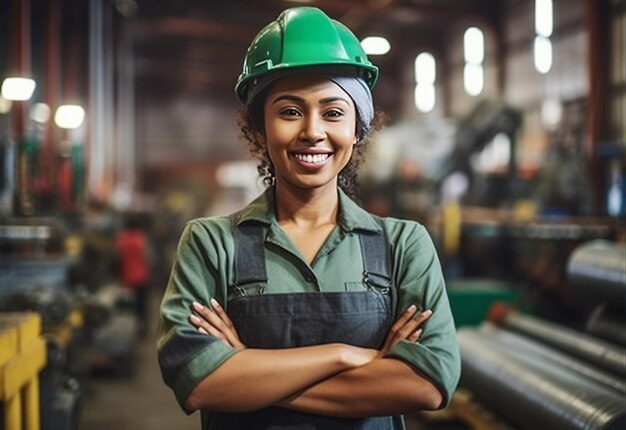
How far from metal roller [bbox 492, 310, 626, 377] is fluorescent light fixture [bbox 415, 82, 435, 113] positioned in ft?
55.7

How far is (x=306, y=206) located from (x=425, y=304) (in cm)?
40

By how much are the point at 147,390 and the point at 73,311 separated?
1386 mm

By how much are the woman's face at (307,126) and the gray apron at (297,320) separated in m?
0.23

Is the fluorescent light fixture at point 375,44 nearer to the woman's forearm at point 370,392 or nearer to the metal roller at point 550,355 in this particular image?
the metal roller at point 550,355

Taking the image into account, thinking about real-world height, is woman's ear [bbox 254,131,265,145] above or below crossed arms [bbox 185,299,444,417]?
above

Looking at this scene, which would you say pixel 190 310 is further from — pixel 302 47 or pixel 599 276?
pixel 599 276

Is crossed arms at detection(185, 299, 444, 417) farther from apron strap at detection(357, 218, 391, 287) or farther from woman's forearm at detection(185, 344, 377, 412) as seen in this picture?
apron strap at detection(357, 218, 391, 287)

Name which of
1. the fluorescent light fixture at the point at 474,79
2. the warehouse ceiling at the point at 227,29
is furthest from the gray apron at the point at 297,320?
the fluorescent light fixture at the point at 474,79

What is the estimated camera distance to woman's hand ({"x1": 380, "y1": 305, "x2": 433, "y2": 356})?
1738 millimetres

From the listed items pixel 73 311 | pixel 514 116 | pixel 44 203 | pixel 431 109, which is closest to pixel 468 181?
pixel 514 116

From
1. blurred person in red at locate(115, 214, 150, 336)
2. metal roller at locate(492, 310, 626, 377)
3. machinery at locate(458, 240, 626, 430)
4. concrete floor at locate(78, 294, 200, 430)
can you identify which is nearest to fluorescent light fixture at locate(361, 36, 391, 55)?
blurred person in red at locate(115, 214, 150, 336)

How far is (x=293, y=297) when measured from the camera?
171cm

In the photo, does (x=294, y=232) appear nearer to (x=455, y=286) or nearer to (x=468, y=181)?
(x=455, y=286)

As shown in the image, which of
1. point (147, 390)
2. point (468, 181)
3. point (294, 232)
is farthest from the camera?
point (468, 181)
